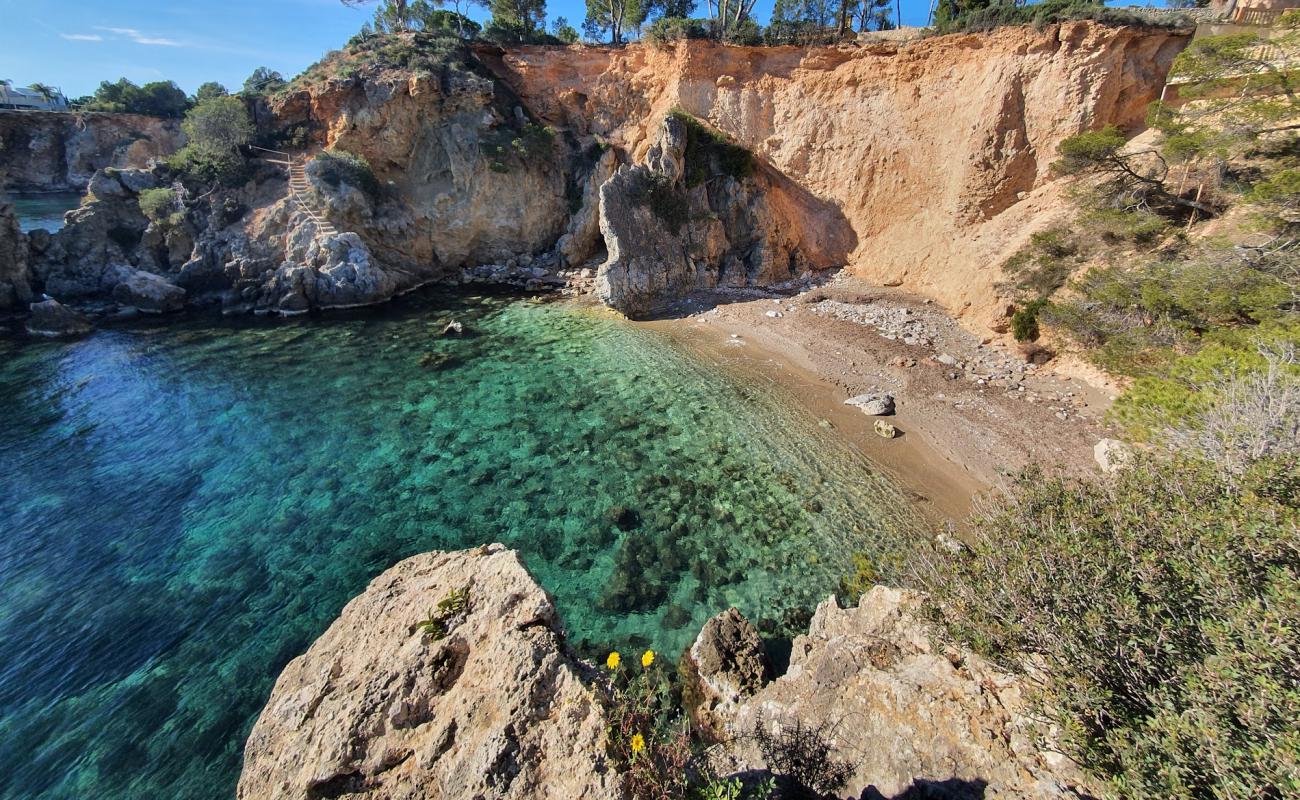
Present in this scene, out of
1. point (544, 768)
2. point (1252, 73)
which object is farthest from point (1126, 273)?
point (544, 768)

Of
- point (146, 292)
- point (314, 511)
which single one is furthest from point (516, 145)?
point (314, 511)

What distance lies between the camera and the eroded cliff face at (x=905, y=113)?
68.1 ft

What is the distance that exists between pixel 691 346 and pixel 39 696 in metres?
20.0

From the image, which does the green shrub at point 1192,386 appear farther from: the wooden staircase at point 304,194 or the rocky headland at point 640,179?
the wooden staircase at point 304,194

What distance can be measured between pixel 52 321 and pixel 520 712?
35.5 meters

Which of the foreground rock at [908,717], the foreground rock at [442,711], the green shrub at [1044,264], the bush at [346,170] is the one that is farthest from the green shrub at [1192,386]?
the bush at [346,170]

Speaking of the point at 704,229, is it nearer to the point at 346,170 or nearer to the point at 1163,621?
the point at 346,170

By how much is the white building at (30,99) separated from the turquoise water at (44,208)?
15032 mm

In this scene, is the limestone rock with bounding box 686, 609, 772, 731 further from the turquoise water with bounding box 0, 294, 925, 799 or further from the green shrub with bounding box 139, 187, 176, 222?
the green shrub with bounding box 139, 187, 176, 222

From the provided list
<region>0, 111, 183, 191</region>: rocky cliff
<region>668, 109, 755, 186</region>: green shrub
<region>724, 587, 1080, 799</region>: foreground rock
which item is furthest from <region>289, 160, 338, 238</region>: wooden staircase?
<region>0, 111, 183, 191</region>: rocky cliff

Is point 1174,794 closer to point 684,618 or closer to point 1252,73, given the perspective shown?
point 684,618

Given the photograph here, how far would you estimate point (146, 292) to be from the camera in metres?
27.0

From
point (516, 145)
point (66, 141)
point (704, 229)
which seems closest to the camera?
point (704, 229)

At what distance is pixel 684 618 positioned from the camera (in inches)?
395
